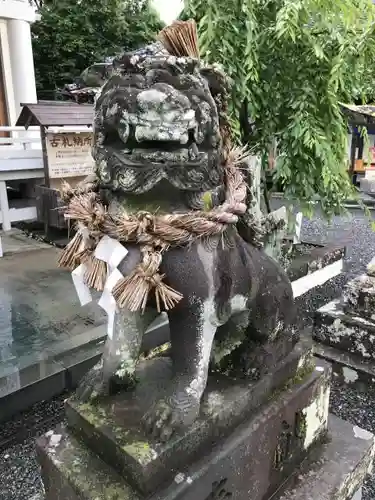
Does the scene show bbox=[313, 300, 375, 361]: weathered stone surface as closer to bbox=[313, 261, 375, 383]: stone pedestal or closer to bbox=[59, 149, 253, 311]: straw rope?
A: bbox=[313, 261, 375, 383]: stone pedestal

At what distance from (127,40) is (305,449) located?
883cm

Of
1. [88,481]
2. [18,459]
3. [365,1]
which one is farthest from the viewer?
[365,1]

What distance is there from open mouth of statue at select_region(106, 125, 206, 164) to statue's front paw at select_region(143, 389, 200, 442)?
0.57 m

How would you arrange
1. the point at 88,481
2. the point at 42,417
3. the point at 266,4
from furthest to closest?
the point at 266,4, the point at 42,417, the point at 88,481

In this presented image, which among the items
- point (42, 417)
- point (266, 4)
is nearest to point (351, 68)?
point (266, 4)

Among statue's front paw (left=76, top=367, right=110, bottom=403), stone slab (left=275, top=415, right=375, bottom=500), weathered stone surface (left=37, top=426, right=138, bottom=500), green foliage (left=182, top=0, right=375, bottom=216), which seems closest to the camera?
weathered stone surface (left=37, top=426, right=138, bottom=500)

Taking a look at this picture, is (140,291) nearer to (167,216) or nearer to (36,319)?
(167,216)

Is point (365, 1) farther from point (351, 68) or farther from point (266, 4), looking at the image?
point (266, 4)

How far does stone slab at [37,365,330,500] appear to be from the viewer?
1.08 metres

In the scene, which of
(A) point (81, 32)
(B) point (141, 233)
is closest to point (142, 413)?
(B) point (141, 233)

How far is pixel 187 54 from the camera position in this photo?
1024mm

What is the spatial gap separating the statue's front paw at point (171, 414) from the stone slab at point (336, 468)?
1.72 feet

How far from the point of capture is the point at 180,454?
3.55ft

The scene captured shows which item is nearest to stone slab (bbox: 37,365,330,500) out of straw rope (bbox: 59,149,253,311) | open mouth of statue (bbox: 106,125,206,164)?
straw rope (bbox: 59,149,253,311)
